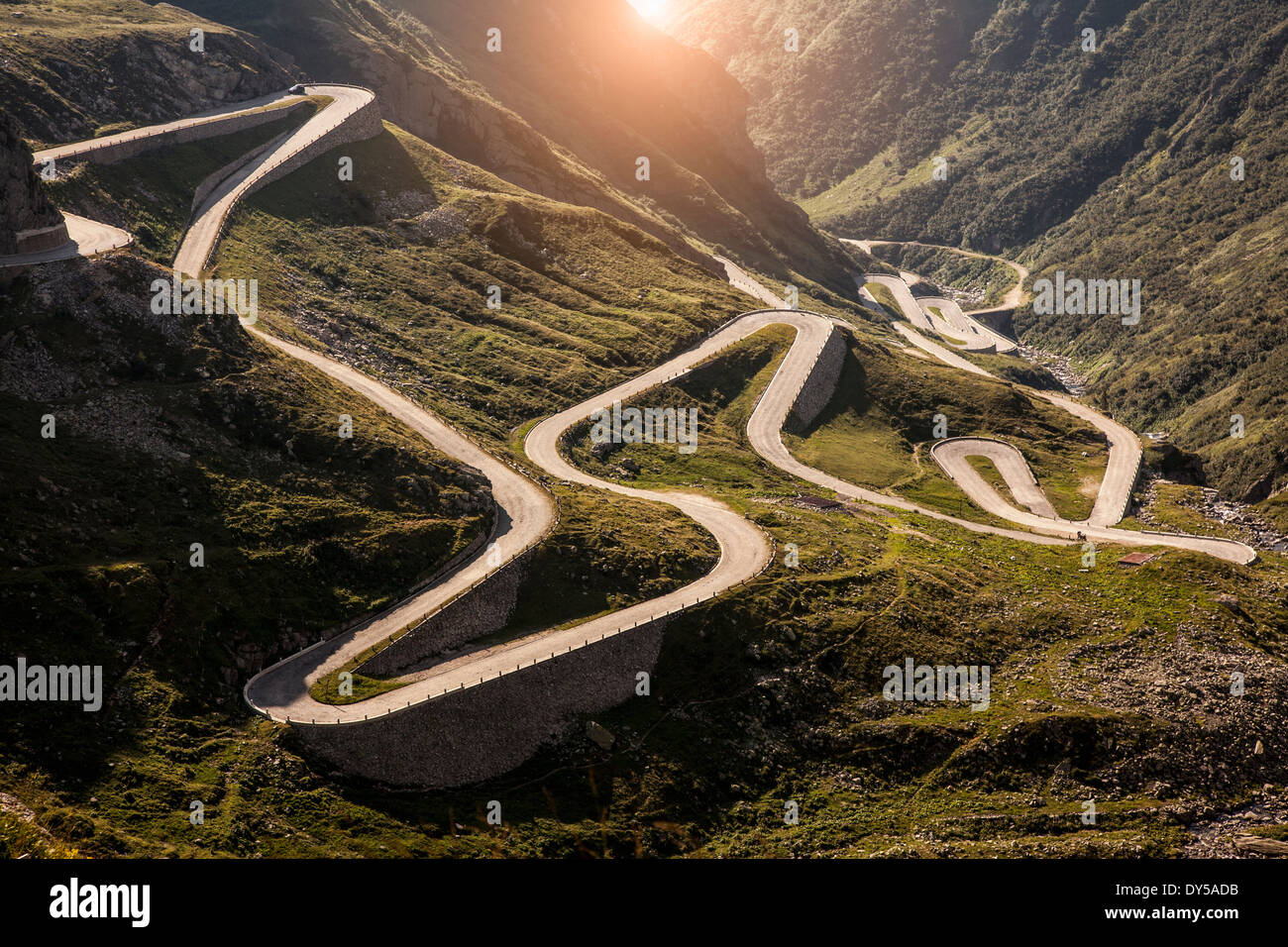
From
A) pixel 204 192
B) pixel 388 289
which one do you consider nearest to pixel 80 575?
pixel 388 289

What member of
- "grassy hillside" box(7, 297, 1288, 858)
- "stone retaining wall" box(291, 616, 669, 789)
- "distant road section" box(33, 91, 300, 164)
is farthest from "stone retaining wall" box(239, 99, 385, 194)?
"stone retaining wall" box(291, 616, 669, 789)

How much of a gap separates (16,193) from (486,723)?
62408 millimetres

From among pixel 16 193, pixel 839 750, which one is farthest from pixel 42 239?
pixel 839 750

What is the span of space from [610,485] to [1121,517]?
228 feet

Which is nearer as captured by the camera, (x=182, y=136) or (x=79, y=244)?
(x=79, y=244)

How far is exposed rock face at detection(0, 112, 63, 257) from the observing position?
81.7m

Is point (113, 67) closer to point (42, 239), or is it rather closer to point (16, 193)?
point (16, 193)

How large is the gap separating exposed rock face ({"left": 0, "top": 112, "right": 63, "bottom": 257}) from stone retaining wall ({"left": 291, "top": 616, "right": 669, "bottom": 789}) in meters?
54.8

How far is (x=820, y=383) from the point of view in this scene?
5684 inches

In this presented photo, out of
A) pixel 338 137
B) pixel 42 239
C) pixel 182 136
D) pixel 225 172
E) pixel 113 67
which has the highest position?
pixel 113 67

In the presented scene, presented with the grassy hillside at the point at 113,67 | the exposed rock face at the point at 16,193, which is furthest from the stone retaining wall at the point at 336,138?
the exposed rock face at the point at 16,193

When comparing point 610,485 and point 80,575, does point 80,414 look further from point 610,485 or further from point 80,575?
point 610,485

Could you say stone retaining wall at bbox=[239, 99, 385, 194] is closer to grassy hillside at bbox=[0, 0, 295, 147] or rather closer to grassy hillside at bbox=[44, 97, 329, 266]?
grassy hillside at bbox=[44, 97, 329, 266]

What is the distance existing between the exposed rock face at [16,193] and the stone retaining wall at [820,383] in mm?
90263
